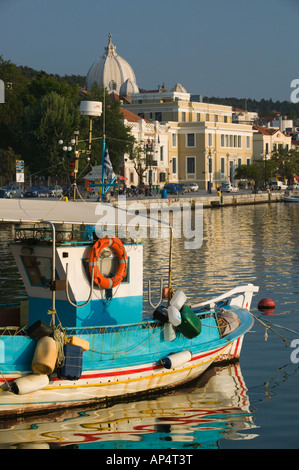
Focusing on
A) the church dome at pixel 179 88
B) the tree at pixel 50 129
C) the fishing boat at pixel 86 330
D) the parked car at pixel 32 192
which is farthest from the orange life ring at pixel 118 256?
Result: the church dome at pixel 179 88

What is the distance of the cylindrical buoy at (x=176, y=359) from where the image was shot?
45.0 feet

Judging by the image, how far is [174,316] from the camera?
13.9m

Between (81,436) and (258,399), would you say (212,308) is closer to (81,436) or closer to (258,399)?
(258,399)

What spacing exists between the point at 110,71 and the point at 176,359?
122100mm

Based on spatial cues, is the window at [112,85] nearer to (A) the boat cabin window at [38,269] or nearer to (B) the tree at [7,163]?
(B) the tree at [7,163]

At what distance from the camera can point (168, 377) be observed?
14.1 m

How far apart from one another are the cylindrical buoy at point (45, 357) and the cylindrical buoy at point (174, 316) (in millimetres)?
2415

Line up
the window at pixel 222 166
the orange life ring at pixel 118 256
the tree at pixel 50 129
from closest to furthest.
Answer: the orange life ring at pixel 118 256 < the tree at pixel 50 129 < the window at pixel 222 166

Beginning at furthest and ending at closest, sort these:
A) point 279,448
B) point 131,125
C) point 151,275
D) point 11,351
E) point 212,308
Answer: point 131,125 → point 151,275 → point 212,308 → point 11,351 → point 279,448

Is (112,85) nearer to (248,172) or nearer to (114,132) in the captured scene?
(248,172)

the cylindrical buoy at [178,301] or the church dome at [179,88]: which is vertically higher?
the church dome at [179,88]

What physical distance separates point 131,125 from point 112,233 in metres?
72.0

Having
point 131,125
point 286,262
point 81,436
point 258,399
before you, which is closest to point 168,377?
point 258,399
